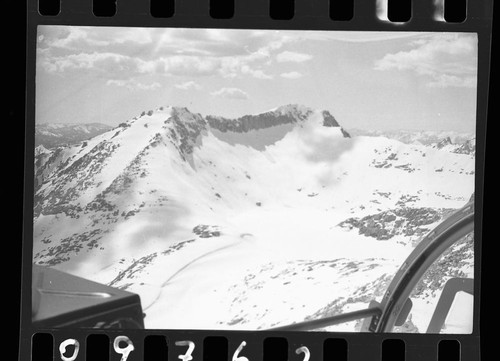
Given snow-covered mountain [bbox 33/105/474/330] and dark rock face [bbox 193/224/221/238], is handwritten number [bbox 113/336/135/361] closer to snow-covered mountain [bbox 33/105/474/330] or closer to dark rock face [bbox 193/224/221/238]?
snow-covered mountain [bbox 33/105/474/330]

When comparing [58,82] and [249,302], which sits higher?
[58,82]

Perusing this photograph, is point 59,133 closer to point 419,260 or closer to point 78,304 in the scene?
point 78,304

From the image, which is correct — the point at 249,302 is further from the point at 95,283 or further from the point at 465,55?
the point at 465,55

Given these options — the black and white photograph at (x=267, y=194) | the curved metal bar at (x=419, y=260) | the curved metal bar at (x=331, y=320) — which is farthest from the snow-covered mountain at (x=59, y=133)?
the curved metal bar at (x=419, y=260)

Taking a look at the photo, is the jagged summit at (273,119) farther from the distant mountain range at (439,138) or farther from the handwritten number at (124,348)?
the handwritten number at (124,348)

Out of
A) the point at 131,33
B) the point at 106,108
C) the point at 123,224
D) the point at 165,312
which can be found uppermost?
the point at 131,33

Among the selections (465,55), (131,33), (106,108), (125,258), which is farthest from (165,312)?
(465,55)

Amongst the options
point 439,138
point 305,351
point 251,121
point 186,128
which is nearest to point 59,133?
point 186,128
